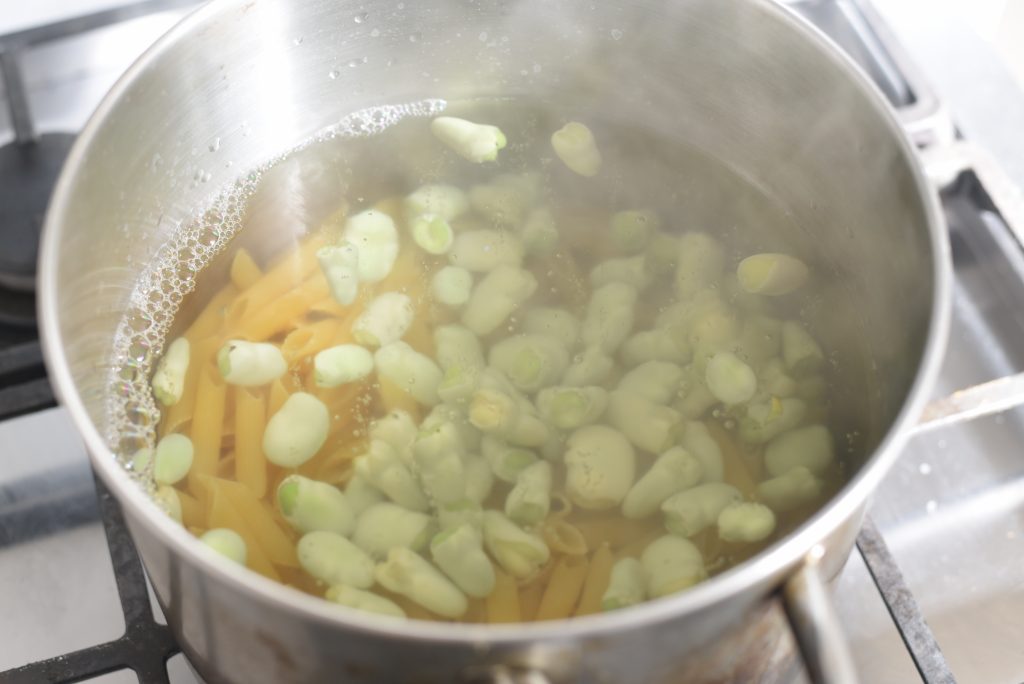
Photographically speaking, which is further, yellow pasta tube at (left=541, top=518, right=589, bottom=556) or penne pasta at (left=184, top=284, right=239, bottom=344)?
penne pasta at (left=184, top=284, right=239, bottom=344)

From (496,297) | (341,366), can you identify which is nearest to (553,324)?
(496,297)

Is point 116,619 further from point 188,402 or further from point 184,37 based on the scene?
point 184,37

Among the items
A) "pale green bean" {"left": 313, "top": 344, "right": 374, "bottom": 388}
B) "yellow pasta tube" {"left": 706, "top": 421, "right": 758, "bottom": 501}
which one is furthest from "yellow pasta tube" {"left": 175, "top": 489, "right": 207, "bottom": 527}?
"yellow pasta tube" {"left": 706, "top": 421, "right": 758, "bottom": 501}

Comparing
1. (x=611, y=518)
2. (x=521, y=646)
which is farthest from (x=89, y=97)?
(x=521, y=646)

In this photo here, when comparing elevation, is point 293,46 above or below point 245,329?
above

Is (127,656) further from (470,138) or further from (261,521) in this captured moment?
(470,138)

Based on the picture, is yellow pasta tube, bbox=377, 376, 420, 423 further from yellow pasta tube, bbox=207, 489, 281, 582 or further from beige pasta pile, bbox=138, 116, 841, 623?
yellow pasta tube, bbox=207, 489, 281, 582
